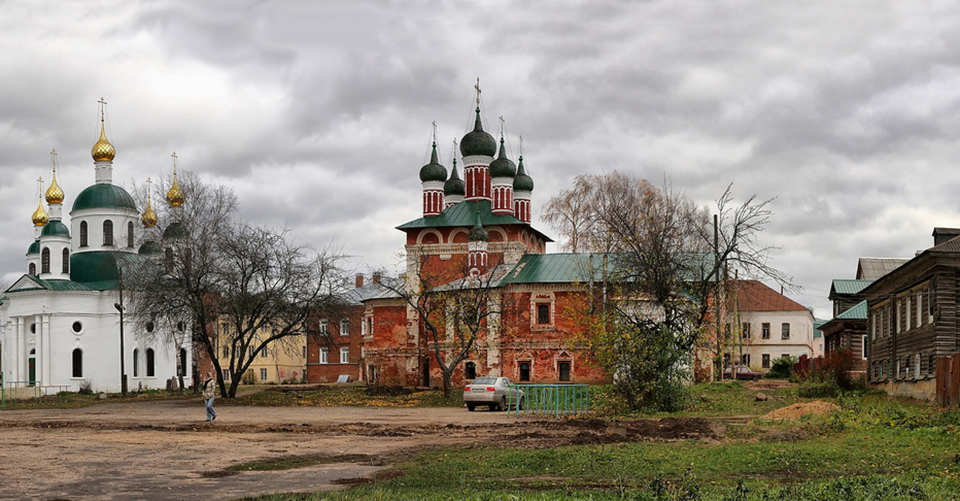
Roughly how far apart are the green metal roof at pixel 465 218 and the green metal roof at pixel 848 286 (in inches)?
723

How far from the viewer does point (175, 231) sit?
49250 millimetres

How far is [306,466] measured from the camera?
Result: 59.1 feet

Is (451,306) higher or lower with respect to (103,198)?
lower

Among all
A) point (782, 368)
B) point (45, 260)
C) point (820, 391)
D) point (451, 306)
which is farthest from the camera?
point (45, 260)

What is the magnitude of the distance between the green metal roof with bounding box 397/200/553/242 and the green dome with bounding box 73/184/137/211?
20906 mm

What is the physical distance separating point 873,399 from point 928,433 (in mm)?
16245

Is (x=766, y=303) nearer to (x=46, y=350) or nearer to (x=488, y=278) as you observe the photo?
(x=488, y=278)

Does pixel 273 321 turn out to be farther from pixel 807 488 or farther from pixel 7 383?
pixel 807 488

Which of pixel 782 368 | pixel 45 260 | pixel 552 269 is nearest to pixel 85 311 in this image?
pixel 45 260

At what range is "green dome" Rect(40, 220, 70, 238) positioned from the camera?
71812 mm

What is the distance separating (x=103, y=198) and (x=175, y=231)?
25.3 m

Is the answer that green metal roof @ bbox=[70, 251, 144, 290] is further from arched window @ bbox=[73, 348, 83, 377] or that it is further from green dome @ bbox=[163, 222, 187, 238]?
green dome @ bbox=[163, 222, 187, 238]

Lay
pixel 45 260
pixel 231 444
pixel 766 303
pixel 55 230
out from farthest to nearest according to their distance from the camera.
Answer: pixel 766 303 → pixel 55 230 → pixel 45 260 → pixel 231 444

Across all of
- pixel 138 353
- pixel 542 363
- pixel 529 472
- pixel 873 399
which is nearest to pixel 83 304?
pixel 138 353
